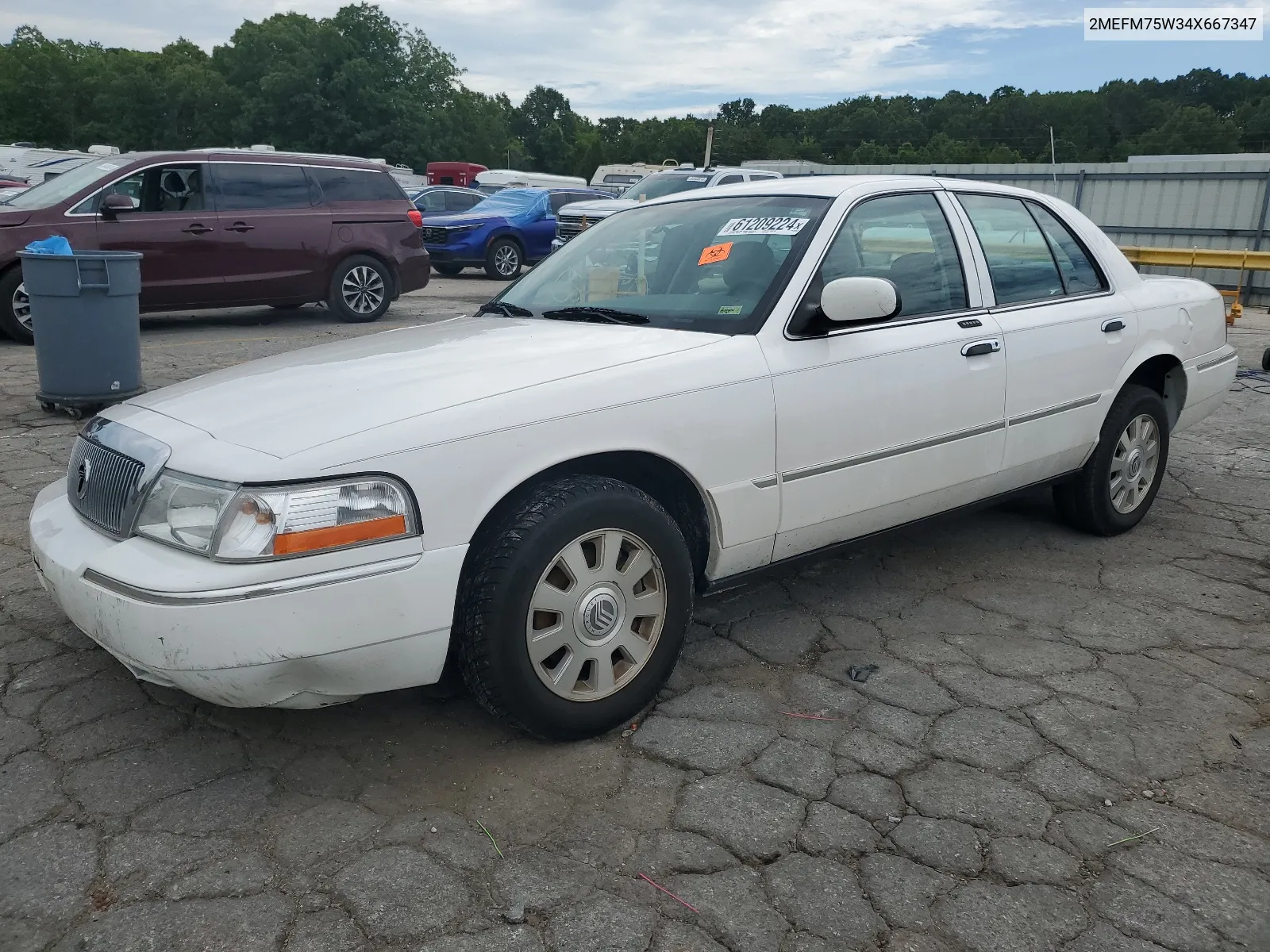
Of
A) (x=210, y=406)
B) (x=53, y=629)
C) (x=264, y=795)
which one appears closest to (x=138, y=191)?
(x=53, y=629)

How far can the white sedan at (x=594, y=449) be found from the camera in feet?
8.16

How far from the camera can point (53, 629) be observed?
3617mm

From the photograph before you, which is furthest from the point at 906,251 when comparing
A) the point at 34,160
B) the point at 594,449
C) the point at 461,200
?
the point at 34,160

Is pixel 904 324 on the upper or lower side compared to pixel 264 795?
upper

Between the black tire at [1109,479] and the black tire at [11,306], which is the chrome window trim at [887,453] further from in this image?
the black tire at [11,306]

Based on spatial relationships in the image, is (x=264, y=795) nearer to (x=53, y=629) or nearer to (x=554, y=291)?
(x=53, y=629)

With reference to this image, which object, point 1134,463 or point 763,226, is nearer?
point 763,226

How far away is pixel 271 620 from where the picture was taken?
240 cm

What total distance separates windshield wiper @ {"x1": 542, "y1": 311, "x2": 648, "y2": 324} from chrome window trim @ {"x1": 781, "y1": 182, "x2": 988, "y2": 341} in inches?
20.4

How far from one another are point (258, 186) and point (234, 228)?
0.58 meters

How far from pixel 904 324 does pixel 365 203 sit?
340 inches

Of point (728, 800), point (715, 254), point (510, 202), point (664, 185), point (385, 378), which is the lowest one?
point (728, 800)

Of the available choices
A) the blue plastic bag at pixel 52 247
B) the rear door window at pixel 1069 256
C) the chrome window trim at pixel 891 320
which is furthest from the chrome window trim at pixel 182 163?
the rear door window at pixel 1069 256

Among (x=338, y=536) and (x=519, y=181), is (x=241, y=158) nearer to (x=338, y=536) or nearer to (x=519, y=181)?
(x=338, y=536)
